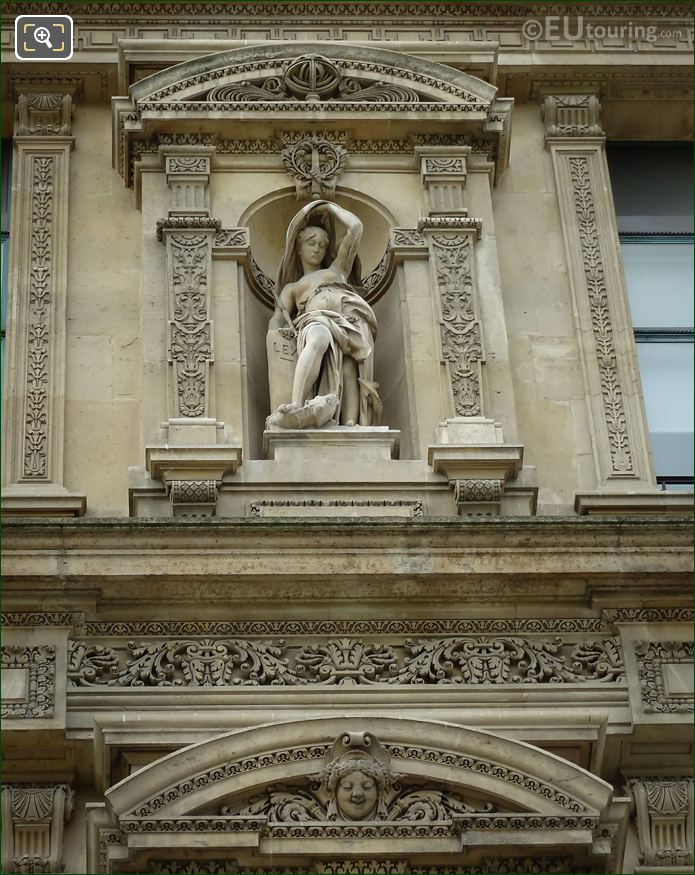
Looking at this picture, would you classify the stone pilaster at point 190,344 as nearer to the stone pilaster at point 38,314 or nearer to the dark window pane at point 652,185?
the stone pilaster at point 38,314

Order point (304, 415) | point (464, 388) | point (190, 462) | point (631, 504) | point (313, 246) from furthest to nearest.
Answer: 1. point (313, 246)
2. point (464, 388)
3. point (304, 415)
4. point (631, 504)
5. point (190, 462)

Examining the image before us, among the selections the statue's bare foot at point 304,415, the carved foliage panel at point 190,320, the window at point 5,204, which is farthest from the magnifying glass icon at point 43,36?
the statue's bare foot at point 304,415

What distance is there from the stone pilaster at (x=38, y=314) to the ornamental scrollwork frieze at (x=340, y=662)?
64.4 inches

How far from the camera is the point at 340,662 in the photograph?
52.2ft

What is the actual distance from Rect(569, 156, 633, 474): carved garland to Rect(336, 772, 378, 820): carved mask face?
3.60 metres

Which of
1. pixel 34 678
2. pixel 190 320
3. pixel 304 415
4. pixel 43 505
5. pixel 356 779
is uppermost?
pixel 190 320

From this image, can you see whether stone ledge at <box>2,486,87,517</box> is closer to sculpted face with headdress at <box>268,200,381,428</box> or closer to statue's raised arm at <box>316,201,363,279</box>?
sculpted face with headdress at <box>268,200,381,428</box>

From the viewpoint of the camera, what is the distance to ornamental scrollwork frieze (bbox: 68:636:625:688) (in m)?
15.8

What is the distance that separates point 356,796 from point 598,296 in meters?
5.28

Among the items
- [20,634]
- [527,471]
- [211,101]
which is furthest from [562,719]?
[211,101]

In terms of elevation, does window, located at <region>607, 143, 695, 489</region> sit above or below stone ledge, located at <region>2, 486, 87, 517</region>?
above

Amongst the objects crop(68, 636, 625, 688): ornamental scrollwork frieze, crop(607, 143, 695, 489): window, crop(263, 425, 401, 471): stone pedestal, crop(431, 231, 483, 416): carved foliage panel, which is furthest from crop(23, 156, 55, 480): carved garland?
crop(607, 143, 695, 489): window

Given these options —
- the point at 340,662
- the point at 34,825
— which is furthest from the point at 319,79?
the point at 34,825

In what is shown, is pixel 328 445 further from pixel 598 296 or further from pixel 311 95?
pixel 311 95
